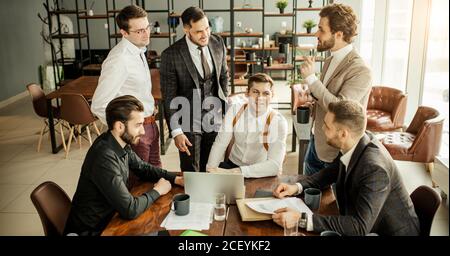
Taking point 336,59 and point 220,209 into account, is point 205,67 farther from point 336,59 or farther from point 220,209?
point 220,209

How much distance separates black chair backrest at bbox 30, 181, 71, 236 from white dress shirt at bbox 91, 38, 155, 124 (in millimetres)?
706

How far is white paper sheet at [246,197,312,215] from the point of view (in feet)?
6.55

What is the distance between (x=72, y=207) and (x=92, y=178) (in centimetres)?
21

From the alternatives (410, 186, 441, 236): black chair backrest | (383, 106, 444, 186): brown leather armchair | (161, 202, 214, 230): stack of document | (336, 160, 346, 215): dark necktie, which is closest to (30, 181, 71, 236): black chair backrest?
(161, 202, 214, 230): stack of document

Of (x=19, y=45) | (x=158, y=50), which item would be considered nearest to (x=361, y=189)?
(x=19, y=45)

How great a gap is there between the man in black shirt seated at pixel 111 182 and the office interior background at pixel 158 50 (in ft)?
4.29

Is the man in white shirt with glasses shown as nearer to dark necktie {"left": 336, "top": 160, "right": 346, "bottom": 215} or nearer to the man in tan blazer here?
the man in tan blazer

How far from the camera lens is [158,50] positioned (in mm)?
11039

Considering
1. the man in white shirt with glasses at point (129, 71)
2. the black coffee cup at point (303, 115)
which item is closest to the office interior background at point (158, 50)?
the black coffee cup at point (303, 115)

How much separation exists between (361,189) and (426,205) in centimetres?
40

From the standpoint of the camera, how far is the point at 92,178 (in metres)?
2.11

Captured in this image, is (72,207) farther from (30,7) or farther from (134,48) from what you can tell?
(30,7)

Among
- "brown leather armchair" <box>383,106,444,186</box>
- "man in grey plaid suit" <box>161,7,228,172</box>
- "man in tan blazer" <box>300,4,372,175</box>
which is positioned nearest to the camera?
"man in tan blazer" <box>300,4,372,175</box>
